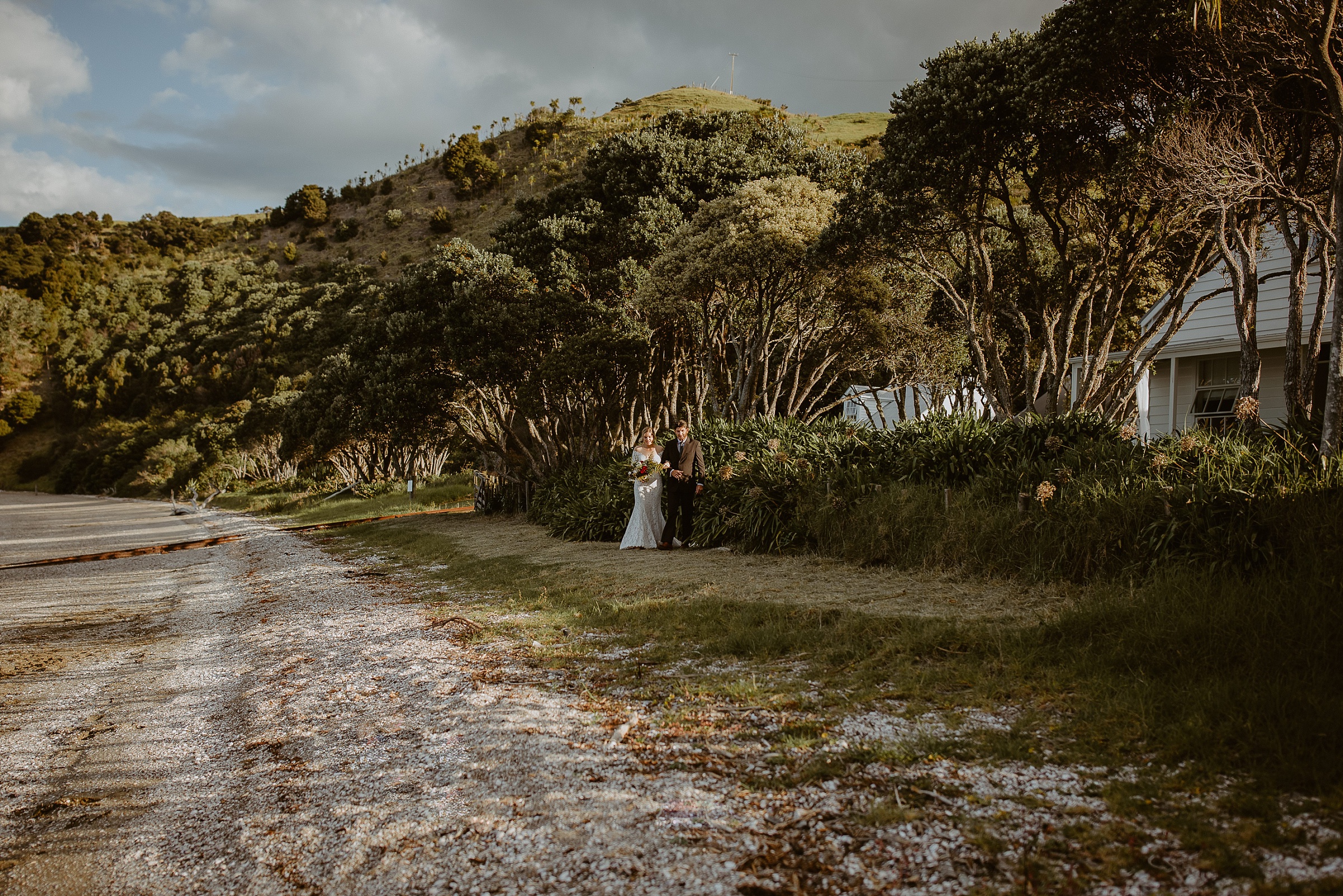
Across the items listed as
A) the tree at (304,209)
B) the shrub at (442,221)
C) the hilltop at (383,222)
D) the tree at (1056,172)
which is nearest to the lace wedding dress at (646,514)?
the tree at (1056,172)

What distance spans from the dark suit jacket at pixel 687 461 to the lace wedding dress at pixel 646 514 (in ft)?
2.97

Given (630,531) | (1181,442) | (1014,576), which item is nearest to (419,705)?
(1014,576)

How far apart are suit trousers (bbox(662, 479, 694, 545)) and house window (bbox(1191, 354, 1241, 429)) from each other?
1018cm

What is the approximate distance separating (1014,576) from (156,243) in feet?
359

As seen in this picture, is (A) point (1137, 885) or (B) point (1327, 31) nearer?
(A) point (1137, 885)

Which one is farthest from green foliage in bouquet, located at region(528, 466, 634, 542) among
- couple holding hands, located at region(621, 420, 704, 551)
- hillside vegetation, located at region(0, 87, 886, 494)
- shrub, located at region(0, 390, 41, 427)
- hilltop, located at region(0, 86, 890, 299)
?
shrub, located at region(0, 390, 41, 427)

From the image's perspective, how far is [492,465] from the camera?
915 inches

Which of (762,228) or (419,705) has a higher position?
(762,228)

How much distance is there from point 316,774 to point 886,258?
14.1m

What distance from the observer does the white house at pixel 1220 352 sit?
14234 mm

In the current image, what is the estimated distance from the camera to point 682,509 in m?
12.0

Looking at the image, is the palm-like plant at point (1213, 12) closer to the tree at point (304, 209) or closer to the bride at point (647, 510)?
the bride at point (647, 510)

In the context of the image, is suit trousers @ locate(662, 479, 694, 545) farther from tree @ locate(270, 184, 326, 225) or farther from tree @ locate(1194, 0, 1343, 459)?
tree @ locate(270, 184, 326, 225)

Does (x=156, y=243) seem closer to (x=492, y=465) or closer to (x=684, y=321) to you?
(x=492, y=465)
